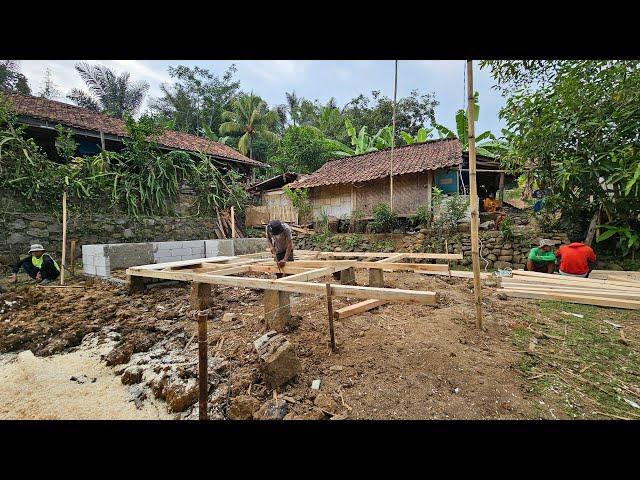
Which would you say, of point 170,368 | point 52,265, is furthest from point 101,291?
point 170,368

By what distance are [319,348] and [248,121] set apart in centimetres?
2176

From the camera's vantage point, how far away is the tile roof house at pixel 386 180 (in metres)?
10.1

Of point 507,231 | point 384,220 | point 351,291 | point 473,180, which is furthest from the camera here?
point 384,220

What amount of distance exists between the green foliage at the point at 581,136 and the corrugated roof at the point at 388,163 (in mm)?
2536

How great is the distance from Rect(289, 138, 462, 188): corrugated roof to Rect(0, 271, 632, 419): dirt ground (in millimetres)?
6082

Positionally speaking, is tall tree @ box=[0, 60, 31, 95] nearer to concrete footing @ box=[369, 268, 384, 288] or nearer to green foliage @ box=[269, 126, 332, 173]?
green foliage @ box=[269, 126, 332, 173]

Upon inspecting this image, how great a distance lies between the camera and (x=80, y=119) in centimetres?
1012

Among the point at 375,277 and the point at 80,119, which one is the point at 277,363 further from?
the point at 80,119

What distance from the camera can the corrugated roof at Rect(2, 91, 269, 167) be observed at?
356 inches

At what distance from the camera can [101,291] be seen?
5418mm

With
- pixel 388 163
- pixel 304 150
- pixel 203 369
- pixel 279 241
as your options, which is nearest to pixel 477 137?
pixel 388 163

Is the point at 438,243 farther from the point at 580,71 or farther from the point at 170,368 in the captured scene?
the point at 170,368

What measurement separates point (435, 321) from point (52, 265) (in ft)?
26.0

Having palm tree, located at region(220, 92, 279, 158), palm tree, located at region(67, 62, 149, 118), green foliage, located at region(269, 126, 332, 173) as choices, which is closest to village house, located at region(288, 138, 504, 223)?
green foliage, located at region(269, 126, 332, 173)
